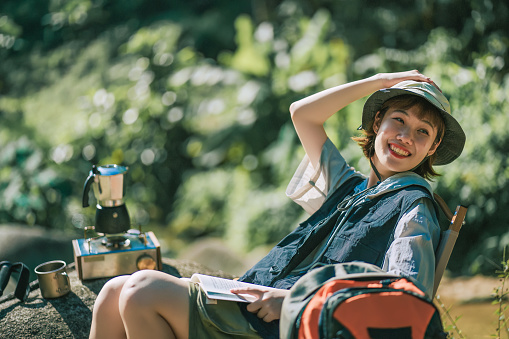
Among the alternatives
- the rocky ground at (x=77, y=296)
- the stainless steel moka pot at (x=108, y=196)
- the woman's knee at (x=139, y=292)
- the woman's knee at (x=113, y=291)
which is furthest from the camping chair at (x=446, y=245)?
the stainless steel moka pot at (x=108, y=196)

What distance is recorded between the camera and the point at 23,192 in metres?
6.15

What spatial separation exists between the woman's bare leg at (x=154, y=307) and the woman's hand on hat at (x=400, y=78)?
119cm

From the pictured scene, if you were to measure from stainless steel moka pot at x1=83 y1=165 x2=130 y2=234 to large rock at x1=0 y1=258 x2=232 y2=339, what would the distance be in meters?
0.30

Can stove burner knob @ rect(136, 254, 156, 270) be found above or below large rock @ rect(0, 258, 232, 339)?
above

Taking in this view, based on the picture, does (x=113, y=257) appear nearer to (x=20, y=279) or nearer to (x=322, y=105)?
(x=20, y=279)

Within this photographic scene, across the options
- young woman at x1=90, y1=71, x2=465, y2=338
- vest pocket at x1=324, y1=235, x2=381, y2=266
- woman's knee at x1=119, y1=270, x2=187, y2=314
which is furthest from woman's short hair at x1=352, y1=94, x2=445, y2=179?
woman's knee at x1=119, y1=270, x2=187, y2=314

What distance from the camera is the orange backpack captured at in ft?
4.95

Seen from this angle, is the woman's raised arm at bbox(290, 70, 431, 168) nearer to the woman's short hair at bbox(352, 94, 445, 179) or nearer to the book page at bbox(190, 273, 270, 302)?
the woman's short hair at bbox(352, 94, 445, 179)

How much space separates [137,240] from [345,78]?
147 inches

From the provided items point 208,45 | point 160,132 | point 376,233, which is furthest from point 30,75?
point 376,233

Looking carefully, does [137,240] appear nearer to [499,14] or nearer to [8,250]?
[8,250]

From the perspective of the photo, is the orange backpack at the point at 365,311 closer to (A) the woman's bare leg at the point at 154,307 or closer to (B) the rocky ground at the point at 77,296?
(A) the woman's bare leg at the point at 154,307

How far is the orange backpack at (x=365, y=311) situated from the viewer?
1510mm

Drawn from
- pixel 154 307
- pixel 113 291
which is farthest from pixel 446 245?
pixel 113 291
